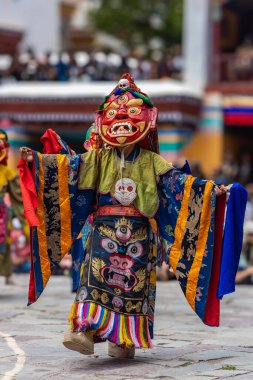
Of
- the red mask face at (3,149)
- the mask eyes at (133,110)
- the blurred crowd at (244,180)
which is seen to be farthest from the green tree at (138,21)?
the mask eyes at (133,110)

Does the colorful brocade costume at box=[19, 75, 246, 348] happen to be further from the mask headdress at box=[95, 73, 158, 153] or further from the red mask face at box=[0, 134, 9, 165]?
the red mask face at box=[0, 134, 9, 165]

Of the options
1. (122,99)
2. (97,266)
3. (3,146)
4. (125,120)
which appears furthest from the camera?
(3,146)

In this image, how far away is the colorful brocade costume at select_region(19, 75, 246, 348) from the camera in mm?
8086

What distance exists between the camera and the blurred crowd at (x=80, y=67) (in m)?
22.6

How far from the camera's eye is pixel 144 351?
28.1ft

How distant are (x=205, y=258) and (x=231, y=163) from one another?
13835 millimetres

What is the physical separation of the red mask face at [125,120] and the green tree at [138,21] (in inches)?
1139

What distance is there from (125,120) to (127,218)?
666 millimetres

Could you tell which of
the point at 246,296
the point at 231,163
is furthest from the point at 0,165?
the point at 231,163

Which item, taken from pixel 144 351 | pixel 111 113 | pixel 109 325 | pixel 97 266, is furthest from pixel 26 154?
pixel 144 351

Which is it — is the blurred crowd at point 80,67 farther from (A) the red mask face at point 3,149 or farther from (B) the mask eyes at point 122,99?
(B) the mask eyes at point 122,99

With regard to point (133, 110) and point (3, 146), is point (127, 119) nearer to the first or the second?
point (133, 110)

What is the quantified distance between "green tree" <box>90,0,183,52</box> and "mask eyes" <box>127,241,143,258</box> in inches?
1151

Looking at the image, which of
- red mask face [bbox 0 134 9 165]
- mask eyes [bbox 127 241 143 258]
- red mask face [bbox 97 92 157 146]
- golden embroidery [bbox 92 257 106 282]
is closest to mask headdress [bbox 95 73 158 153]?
red mask face [bbox 97 92 157 146]
